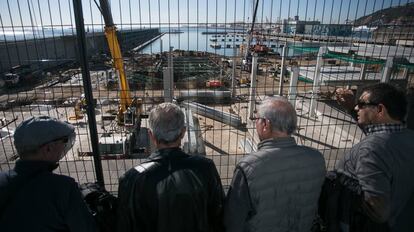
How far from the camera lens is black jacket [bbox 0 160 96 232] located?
1501 millimetres

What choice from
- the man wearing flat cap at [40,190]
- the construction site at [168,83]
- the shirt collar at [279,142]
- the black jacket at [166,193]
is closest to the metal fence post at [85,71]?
the construction site at [168,83]

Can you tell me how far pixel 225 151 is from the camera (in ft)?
39.9

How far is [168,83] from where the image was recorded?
778 cm

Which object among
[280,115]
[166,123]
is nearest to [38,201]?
[166,123]

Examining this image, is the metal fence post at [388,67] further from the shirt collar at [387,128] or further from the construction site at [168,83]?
the shirt collar at [387,128]

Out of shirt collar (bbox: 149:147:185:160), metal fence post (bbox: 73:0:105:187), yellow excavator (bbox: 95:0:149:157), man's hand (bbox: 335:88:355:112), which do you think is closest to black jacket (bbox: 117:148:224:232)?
shirt collar (bbox: 149:147:185:160)

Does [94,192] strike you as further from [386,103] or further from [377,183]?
[386,103]

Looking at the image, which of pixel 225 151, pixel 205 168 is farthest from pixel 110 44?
pixel 205 168

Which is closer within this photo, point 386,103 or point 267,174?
point 267,174

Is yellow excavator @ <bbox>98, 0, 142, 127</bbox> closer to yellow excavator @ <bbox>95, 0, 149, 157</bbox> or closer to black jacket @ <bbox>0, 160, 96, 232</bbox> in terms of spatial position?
yellow excavator @ <bbox>95, 0, 149, 157</bbox>

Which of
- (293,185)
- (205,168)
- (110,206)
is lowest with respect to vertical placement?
(110,206)

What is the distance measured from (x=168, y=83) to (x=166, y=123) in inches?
244

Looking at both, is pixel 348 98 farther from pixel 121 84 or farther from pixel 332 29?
pixel 121 84

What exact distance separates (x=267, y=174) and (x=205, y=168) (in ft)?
1.25
